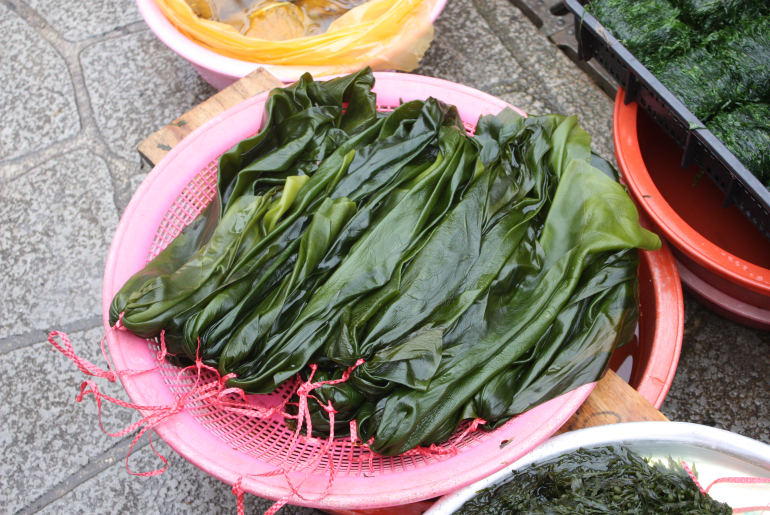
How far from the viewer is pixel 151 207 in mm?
1521

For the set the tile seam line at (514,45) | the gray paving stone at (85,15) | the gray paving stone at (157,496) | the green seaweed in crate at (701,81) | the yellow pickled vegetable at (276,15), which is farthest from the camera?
the gray paving stone at (85,15)

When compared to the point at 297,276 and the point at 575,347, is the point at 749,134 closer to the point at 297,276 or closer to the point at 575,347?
the point at 575,347

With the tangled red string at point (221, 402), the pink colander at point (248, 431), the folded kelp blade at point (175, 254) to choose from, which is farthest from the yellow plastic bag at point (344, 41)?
the tangled red string at point (221, 402)

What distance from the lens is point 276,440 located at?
1.35 meters

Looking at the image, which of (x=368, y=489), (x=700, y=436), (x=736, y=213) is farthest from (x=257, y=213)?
(x=736, y=213)

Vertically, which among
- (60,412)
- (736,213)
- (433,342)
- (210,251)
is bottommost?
(60,412)

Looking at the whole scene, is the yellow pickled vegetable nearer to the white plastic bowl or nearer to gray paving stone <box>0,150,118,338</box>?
gray paving stone <box>0,150,118,338</box>

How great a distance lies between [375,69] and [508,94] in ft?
2.29

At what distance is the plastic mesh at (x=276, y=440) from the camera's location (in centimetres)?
122

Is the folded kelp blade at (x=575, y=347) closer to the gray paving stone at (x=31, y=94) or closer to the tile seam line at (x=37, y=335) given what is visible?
the tile seam line at (x=37, y=335)

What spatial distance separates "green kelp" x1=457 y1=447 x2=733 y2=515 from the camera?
1.11 meters

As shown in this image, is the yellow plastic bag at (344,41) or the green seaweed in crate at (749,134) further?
the yellow plastic bag at (344,41)

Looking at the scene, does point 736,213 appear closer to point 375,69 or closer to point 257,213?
point 375,69

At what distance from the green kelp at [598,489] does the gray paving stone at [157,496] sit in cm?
80
